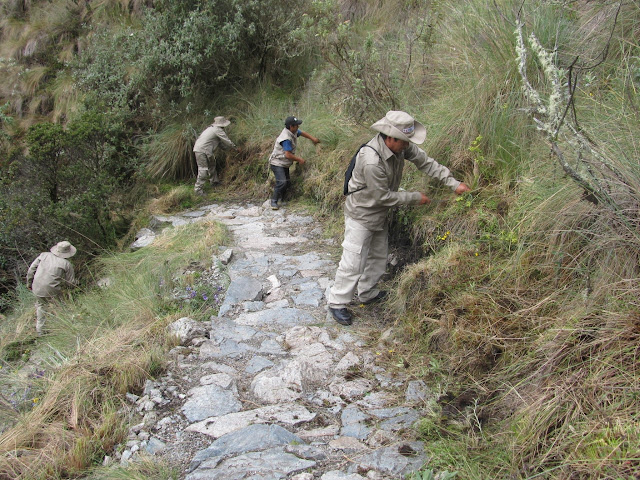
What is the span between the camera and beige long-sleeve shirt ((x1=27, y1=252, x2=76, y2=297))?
7238 mm

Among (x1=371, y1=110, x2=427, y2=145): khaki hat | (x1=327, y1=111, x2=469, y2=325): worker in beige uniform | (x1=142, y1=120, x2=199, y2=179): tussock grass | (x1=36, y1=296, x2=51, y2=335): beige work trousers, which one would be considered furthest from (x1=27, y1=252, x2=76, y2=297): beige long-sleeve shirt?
(x1=371, y1=110, x2=427, y2=145): khaki hat

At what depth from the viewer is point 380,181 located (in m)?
4.39

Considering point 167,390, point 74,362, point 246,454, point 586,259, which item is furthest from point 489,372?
point 74,362

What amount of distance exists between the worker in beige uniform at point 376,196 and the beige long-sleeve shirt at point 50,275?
14.6ft

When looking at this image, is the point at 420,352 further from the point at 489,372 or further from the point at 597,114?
the point at 597,114

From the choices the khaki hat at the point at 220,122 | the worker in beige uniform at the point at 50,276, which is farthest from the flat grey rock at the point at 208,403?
the khaki hat at the point at 220,122

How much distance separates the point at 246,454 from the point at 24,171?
8.01 meters

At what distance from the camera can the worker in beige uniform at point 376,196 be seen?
432 centimetres

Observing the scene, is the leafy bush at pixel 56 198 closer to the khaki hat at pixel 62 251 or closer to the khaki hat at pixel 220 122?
the khaki hat at pixel 62 251

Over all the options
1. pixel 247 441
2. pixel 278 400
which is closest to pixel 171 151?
pixel 278 400

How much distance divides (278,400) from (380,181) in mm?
1975

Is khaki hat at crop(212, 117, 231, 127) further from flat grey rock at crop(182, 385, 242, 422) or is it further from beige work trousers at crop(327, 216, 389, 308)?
flat grey rock at crop(182, 385, 242, 422)

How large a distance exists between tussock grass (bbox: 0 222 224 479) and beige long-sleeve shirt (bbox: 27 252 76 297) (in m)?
1.07

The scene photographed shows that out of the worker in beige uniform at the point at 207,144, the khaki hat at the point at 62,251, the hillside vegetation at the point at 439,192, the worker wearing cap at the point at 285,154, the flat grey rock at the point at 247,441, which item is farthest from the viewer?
the worker in beige uniform at the point at 207,144
